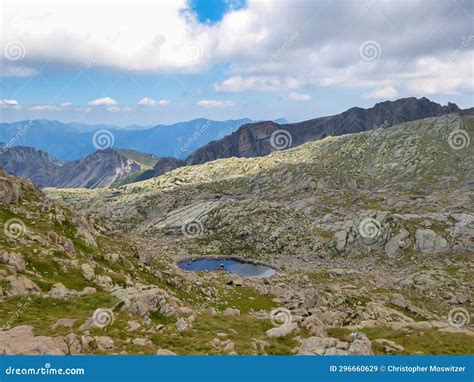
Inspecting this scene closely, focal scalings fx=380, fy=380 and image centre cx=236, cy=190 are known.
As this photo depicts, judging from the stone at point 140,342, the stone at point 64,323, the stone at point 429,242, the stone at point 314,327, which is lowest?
the stone at point 429,242

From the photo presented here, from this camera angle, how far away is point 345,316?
4916cm

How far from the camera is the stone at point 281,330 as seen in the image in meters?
30.3

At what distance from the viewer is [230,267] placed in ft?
363

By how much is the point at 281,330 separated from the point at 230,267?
80844mm

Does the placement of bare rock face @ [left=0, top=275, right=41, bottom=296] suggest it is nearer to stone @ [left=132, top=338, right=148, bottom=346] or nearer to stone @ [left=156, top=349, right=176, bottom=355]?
stone @ [left=132, top=338, right=148, bottom=346]

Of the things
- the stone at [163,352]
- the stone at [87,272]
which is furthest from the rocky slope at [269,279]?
the stone at [87,272]

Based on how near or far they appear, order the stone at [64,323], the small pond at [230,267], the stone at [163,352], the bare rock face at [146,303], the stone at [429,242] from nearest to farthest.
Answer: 1. the stone at [163,352]
2. the stone at [64,323]
3. the bare rock face at [146,303]
4. the stone at [429,242]
5. the small pond at [230,267]

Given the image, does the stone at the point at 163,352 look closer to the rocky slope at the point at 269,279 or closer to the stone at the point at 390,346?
the rocky slope at the point at 269,279

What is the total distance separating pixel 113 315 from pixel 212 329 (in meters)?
8.01

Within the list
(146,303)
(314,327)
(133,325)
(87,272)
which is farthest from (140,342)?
(87,272)

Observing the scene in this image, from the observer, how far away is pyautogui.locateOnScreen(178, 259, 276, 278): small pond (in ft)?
340

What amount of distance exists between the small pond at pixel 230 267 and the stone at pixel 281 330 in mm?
69212

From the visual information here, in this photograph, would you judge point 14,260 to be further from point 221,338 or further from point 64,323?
point 221,338

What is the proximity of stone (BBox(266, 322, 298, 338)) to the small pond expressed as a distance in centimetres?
6921
